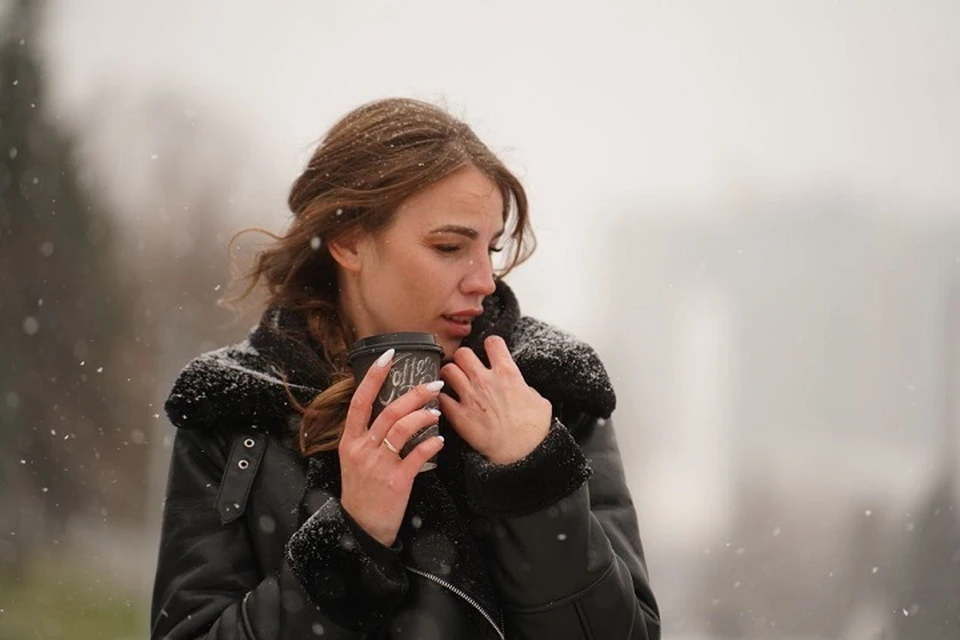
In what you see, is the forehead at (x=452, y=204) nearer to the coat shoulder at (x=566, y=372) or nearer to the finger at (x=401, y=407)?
the coat shoulder at (x=566, y=372)

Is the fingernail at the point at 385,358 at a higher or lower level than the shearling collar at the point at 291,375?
higher

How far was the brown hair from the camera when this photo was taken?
210cm

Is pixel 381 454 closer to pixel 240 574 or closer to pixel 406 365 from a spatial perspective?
pixel 406 365

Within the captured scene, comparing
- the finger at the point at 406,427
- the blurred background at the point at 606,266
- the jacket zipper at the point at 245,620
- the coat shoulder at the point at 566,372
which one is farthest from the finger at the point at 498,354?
the blurred background at the point at 606,266

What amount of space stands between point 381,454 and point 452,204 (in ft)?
1.71

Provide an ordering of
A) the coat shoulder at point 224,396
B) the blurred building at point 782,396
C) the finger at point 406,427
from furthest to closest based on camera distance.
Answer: the blurred building at point 782,396 → the coat shoulder at point 224,396 → the finger at point 406,427

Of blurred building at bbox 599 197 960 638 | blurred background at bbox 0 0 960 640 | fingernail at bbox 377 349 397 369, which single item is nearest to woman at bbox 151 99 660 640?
fingernail at bbox 377 349 397 369

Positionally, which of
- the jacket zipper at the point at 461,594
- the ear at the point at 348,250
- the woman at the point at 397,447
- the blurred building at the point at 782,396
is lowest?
the blurred building at the point at 782,396

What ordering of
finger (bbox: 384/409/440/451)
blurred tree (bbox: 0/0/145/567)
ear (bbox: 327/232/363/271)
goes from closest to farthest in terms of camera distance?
finger (bbox: 384/409/440/451)
ear (bbox: 327/232/363/271)
blurred tree (bbox: 0/0/145/567)

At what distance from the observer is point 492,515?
74.8 inches

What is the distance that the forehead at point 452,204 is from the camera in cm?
209

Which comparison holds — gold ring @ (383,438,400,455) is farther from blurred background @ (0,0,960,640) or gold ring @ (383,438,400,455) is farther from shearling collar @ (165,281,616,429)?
blurred background @ (0,0,960,640)

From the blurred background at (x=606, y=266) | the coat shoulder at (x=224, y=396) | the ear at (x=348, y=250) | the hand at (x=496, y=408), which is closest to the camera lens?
the hand at (x=496, y=408)

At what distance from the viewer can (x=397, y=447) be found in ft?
5.81
